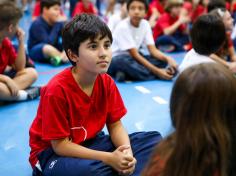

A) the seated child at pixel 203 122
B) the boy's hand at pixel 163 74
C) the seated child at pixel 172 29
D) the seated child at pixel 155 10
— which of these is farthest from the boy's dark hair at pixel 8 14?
the seated child at pixel 155 10

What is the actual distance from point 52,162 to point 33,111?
0.80 m

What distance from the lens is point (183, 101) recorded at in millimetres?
734

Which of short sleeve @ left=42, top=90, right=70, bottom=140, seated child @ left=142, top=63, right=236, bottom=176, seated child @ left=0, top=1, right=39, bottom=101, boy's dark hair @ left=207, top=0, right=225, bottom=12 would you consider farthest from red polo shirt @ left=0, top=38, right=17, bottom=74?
boy's dark hair @ left=207, top=0, right=225, bottom=12

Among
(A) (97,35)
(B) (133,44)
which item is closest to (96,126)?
(A) (97,35)

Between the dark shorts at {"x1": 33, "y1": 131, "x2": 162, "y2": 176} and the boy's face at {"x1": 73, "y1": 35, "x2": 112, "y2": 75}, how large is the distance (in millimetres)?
279

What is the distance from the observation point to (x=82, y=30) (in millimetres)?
1183

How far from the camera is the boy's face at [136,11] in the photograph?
2.51 metres

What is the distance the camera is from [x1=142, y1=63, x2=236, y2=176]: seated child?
0.72 metres

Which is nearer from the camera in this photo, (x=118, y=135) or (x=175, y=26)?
(x=118, y=135)

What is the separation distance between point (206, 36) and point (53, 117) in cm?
101

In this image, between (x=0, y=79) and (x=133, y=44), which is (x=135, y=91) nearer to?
(x=133, y=44)

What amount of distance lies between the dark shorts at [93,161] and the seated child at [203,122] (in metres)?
0.46

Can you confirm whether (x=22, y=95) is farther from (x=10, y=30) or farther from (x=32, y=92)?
(x=10, y=30)

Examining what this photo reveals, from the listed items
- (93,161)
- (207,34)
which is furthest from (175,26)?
(93,161)
